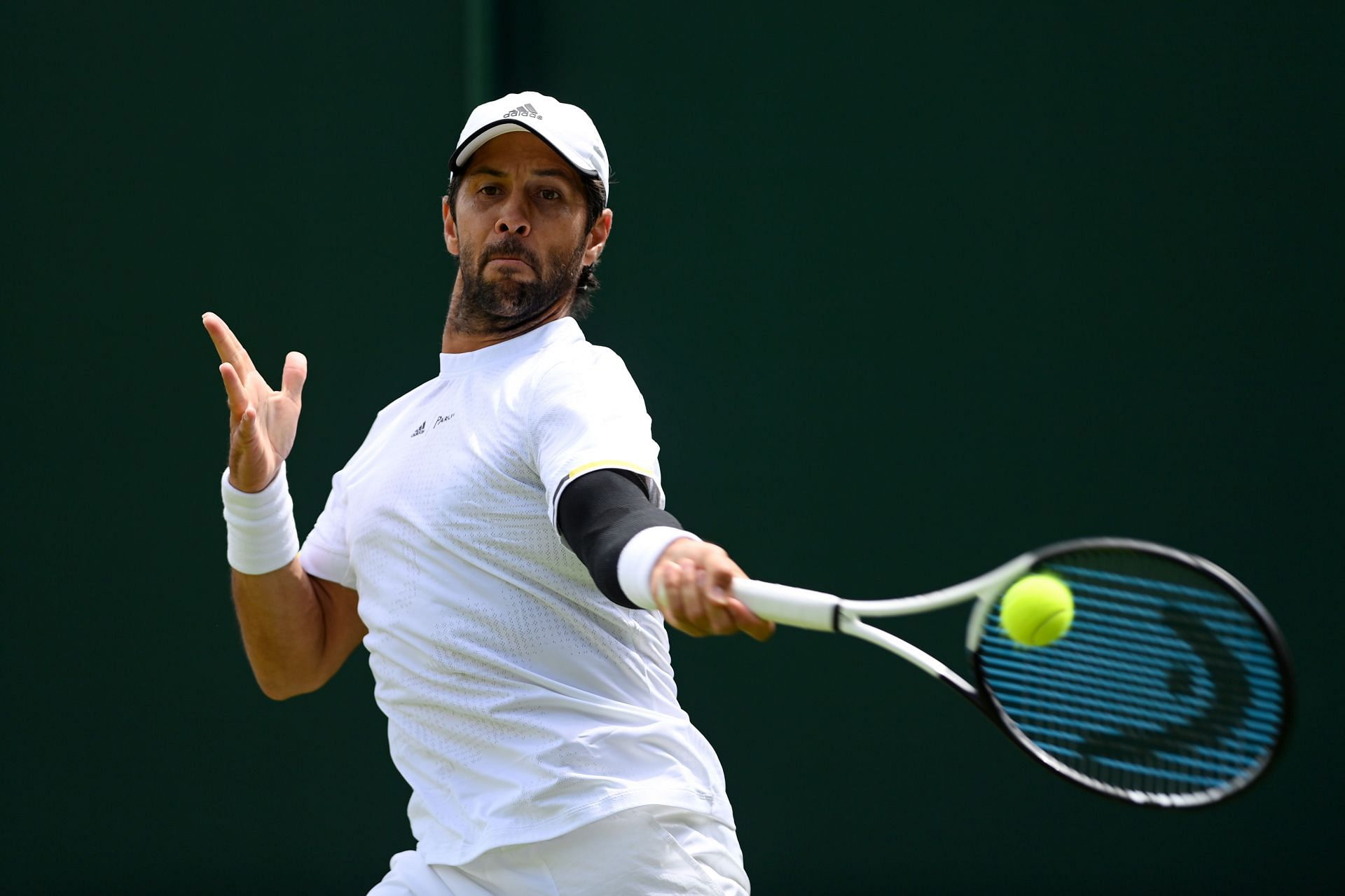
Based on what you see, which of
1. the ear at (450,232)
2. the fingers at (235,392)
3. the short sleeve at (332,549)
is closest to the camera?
the fingers at (235,392)

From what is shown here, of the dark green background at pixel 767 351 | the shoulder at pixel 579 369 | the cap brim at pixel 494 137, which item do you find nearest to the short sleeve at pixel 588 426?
the shoulder at pixel 579 369

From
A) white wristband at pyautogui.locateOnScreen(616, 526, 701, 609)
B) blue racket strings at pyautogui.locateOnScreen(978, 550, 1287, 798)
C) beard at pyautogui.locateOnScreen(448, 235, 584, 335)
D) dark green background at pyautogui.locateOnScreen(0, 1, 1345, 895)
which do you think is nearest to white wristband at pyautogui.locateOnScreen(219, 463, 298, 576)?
beard at pyautogui.locateOnScreen(448, 235, 584, 335)

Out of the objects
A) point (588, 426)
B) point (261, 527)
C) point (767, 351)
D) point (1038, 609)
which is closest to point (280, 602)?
point (261, 527)

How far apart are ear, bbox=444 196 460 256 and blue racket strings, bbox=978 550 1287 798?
1.11m

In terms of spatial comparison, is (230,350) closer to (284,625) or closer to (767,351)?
(284,625)

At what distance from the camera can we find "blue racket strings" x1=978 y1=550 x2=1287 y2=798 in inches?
58.9

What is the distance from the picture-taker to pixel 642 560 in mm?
1494

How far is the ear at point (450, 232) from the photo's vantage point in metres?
2.31

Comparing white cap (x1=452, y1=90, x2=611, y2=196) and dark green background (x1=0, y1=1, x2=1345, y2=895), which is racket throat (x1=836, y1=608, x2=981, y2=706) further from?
dark green background (x1=0, y1=1, x2=1345, y2=895)

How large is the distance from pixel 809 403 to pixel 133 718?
6.43 feet

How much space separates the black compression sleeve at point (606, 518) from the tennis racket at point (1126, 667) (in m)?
0.16

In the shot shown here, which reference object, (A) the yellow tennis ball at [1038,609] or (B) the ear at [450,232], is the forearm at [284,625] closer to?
(B) the ear at [450,232]

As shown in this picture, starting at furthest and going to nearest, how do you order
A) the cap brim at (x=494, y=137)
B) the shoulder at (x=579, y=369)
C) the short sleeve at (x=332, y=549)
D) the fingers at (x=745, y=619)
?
the short sleeve at (x=332, y=549) < the cap brim at (x=494, y=137) < the shoulder at (x=579, y=369) < the fingers at (x=745, y=619)

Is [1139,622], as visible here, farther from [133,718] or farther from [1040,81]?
[133,718]
